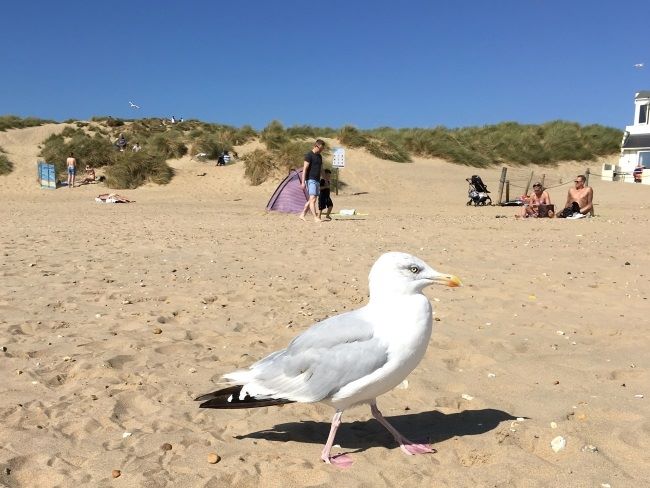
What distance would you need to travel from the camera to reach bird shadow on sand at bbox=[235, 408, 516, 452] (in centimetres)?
323

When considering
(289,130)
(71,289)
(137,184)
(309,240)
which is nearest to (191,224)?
(309,240)

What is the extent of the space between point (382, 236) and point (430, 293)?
449 centimetres

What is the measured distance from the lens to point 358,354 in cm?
283

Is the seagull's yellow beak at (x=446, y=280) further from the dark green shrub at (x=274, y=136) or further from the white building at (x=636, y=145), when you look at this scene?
the white building at (x=636, y=145)

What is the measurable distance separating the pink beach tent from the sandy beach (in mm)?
5722

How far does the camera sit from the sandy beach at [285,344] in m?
2.91

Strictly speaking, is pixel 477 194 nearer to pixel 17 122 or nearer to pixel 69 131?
pixel 69 131

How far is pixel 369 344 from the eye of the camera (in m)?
2.84

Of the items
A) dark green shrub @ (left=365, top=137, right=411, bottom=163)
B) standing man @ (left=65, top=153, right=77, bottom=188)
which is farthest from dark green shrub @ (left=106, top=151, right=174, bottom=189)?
A: dark green shrub @ (left=365, top=137, right=411, bottom=163)

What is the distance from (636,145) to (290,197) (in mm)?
25537

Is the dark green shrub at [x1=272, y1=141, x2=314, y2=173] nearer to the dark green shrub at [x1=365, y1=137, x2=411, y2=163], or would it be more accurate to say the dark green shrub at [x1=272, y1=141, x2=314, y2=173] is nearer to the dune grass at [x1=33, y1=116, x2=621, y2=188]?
the dune grass at [x1=33, y1=116, x2=621, y2=188]

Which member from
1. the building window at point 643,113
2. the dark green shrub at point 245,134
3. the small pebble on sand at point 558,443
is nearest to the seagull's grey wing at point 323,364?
the small pebble on sand at point 558,443

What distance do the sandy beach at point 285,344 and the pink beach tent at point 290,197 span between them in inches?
225

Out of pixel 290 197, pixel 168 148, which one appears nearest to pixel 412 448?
pixel 290 197
